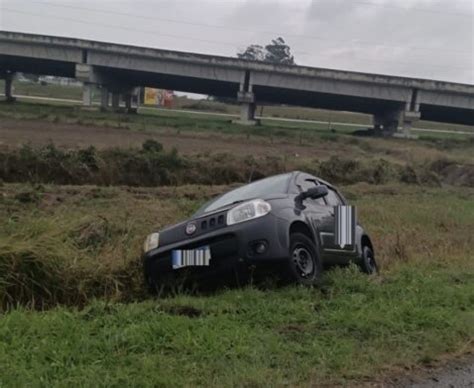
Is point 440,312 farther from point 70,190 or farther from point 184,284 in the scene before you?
point 70,190

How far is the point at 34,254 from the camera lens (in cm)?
696

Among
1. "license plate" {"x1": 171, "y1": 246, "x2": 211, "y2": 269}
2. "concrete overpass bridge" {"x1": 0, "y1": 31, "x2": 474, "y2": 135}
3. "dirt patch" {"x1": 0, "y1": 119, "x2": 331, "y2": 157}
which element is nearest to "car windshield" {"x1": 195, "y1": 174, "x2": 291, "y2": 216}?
"license plate" {"x1": 171, "y1": 246, "x2": 211, "y2": 269}

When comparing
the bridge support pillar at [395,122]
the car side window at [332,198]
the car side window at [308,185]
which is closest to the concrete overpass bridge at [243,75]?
the bridge support pillar at [395,122]

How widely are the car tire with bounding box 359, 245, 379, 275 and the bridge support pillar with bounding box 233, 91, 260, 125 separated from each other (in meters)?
54.2

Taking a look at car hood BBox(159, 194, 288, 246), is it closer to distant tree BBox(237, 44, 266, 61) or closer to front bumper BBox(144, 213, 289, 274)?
front bumper BBox(144, 213, 289, 274)

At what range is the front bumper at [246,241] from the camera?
263 inches

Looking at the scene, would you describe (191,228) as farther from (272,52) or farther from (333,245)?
(272,52)

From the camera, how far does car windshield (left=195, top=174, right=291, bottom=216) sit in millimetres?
7798

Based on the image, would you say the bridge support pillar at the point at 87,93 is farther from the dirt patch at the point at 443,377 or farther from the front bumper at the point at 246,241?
the dirt patch at the point at 443,377

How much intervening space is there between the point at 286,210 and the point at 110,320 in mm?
2609

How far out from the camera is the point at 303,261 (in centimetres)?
719

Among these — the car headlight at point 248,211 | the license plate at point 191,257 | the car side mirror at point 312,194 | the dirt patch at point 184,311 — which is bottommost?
the dirt patch at point 184,311

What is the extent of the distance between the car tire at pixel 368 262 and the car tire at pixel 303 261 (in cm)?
170

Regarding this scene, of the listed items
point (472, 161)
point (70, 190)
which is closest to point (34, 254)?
point (70, 190)
